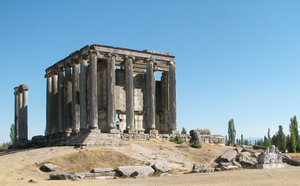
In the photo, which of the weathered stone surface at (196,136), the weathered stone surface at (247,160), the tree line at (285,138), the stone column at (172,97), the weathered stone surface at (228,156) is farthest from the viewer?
the tree line at (285,138)

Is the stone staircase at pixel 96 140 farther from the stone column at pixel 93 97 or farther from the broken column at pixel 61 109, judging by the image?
the broken column at pixel 61 109

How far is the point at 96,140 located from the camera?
3183 centimetres

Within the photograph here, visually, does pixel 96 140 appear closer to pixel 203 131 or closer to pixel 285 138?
pixel 203 131

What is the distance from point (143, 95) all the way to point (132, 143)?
11021 millimetres

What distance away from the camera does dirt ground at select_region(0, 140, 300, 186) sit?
62.4 ft

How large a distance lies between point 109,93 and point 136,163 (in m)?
11.9

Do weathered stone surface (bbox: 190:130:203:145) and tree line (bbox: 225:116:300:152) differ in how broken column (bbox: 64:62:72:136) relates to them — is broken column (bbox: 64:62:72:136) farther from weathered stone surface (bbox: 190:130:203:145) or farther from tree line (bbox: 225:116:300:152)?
tree line (bbox: 225:116:300:152)

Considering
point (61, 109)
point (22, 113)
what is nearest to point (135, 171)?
point (61, 109)

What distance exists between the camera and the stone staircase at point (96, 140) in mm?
31109

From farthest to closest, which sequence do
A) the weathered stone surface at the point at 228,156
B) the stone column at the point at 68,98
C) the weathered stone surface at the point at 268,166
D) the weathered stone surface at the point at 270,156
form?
the stone column at the point at 68,98 < the weathered stone surface at the point at 228,156 < the weathered stone surface at the point at 270,156 < the weathered stone surface at the point at 268,166

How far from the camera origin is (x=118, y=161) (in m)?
26.5

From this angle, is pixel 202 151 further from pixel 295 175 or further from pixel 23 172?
pixel 23 172

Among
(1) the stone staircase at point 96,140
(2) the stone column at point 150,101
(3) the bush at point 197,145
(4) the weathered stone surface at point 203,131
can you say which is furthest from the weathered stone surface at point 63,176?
(4) the weathered stone surface at point 203,131

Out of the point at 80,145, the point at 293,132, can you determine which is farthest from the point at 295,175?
the point at 293,132
